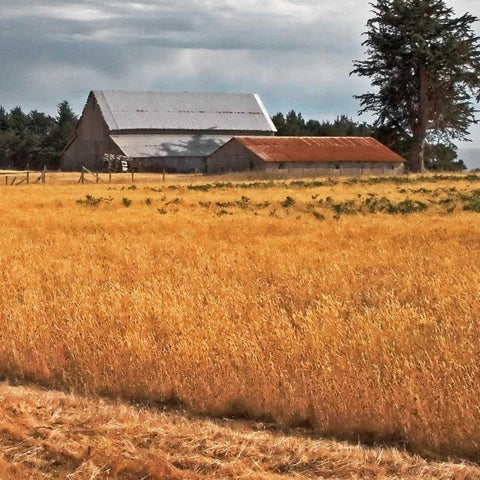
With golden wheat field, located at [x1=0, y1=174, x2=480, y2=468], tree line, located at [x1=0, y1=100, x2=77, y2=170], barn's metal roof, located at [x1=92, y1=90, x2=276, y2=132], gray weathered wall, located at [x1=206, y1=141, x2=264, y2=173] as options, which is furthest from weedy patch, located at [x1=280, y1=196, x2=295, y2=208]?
tree line, located at [x1=0, y1=100, x2=77, y2=170]

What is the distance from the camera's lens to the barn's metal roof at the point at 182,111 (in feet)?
301

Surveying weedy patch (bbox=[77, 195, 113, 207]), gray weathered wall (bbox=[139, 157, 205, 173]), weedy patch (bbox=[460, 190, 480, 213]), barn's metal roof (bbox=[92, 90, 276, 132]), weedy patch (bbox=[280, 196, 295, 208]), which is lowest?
weedy patch (bbox=[77, 195, 113, 207])

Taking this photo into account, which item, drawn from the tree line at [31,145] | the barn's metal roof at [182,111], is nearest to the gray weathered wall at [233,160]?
the barn's metal roof at [182,111]

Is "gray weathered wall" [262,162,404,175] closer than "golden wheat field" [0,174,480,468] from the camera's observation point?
No

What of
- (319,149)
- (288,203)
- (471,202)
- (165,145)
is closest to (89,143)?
(165,145)

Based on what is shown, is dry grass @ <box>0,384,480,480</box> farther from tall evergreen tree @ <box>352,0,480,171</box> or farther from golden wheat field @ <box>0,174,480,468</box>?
tall evergreen tree @ <box>352,0,480,171</box>

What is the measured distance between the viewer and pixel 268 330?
9.86m

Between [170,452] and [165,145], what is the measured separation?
3347 inches

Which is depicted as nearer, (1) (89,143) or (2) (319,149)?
(2) (319,149)

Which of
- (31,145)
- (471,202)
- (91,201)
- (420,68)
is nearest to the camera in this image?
(471,202)

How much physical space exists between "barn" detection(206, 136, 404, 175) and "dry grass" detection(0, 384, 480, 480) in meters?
66.5

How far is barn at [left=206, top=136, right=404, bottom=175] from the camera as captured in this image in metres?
74.9

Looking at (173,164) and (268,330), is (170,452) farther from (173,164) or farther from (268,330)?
(173,164)

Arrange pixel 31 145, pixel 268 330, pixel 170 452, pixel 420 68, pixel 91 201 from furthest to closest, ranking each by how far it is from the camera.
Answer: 1. pixel 31 145
2. pixel 420 68
3. pixel 91 201
4. pixel 268 330
5. pixel 170 452
